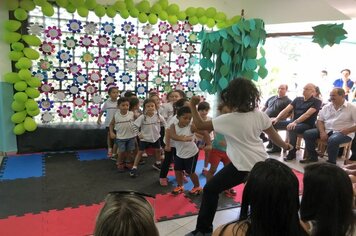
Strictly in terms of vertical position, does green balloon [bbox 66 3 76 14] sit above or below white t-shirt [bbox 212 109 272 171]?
above

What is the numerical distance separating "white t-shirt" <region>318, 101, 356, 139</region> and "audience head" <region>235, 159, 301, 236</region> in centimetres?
383

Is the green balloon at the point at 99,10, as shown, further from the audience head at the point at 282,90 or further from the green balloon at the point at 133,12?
the audience head at the point at 282,90

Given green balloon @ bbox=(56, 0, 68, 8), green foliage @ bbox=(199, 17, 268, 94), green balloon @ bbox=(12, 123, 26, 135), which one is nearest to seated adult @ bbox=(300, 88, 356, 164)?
green foliage @ bbox=(199, 17, 268, 94)

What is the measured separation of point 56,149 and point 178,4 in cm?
320

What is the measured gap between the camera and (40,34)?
4.40m

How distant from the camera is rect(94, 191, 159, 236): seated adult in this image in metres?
0.82

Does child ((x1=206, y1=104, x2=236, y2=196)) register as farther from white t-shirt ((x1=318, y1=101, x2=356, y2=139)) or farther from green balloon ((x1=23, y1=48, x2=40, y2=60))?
green balloon ((x1=23, y1=48, x2=40, y2=60))

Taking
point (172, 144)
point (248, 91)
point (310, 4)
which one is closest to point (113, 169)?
point (172, 144)

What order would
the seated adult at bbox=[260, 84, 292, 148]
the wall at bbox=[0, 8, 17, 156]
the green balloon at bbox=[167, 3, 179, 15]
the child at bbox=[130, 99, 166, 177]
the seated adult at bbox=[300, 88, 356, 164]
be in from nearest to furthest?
1. the child at bbox=[130, 99, 166, 177]
2. the wall at bbox=[0, 8, 17, 156]
3. the seated adult at bbox=[300, 88, 356, 164]
4. the green balloon at bbox=[167, 3, 179, 15]
5. the seated adult at bbox=[260, 84, 292, 148]

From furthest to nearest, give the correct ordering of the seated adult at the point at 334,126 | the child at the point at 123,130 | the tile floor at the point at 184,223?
the seated adult at the point at 334,126
the child at the point at 123,130
the tile floor at the point at 184,223

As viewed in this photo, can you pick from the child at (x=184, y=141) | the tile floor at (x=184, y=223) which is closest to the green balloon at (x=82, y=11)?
the child at (x=184, y=141)

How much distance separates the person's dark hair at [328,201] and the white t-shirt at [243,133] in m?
0.91

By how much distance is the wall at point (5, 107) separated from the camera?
4289 millimetres

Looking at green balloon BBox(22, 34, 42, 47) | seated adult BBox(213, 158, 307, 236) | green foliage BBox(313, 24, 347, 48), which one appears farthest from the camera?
green balloon BBox(22, 34, 42, 47)
